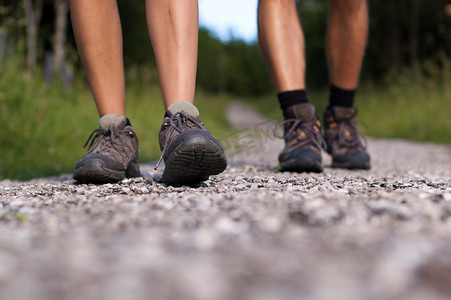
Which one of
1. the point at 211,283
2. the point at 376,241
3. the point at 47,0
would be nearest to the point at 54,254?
the point at 211,283

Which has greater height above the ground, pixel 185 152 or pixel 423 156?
pixel 185 152

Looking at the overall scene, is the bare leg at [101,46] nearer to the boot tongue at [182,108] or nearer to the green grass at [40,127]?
the boot tongue at [182,108]

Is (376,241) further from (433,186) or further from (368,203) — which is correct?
(433,186)

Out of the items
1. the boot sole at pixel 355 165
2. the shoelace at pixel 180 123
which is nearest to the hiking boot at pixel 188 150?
the shoelace at pixel 180 123

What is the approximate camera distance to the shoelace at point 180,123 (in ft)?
5.40

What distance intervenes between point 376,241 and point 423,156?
3856mm

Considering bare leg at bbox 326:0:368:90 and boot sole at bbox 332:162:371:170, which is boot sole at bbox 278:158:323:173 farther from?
bare leg at bbox 326:0:368:90

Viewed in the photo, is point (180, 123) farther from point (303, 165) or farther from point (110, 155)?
point (303, 165)

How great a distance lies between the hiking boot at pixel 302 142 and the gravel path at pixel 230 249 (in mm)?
955

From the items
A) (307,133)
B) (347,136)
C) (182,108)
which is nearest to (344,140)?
(347,136)

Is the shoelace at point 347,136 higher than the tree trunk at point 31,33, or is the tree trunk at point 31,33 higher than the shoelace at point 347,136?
the tree trunk at point 31,33

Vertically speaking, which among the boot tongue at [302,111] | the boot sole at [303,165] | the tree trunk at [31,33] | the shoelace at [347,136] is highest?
the tree trunk at [31,33]

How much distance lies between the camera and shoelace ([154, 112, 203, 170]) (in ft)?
5.40

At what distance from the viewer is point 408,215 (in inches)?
38.8
